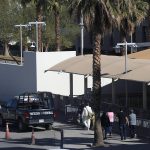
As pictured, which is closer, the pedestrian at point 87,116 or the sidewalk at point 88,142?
the sidewalk at point 88,142

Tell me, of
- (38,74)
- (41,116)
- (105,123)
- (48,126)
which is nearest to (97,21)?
(105,123)

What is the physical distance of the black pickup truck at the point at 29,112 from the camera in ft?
106

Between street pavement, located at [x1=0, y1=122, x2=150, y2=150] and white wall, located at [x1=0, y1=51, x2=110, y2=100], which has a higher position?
white wall, located at [x1=0, y1=51, x2=110, y2=100]

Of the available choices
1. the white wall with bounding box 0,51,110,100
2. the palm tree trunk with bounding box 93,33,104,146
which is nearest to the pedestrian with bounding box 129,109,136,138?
the palm tree trunk with bounding box 93,33,104,146

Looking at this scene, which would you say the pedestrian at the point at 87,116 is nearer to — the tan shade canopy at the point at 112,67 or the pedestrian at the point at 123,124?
the tan shade canopy at the point at 112,67

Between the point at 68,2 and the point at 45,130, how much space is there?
9.07 m

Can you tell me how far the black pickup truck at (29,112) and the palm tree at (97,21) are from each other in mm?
6061

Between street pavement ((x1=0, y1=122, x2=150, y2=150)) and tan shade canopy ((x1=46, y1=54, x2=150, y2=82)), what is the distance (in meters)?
4.36

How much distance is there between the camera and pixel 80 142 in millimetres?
28219

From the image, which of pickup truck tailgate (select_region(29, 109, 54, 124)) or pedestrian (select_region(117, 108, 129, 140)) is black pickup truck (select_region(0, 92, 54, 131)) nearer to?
pickup truck tailgate (select_region(29, 109, 54, 124))

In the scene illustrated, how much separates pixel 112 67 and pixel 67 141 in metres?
10.4

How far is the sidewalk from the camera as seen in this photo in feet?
84.5

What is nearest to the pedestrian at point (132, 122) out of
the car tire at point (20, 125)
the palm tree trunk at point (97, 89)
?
the palm tree trunk at point (97, 89)

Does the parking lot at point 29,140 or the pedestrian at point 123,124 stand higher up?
the pedestrian at point 123,124
